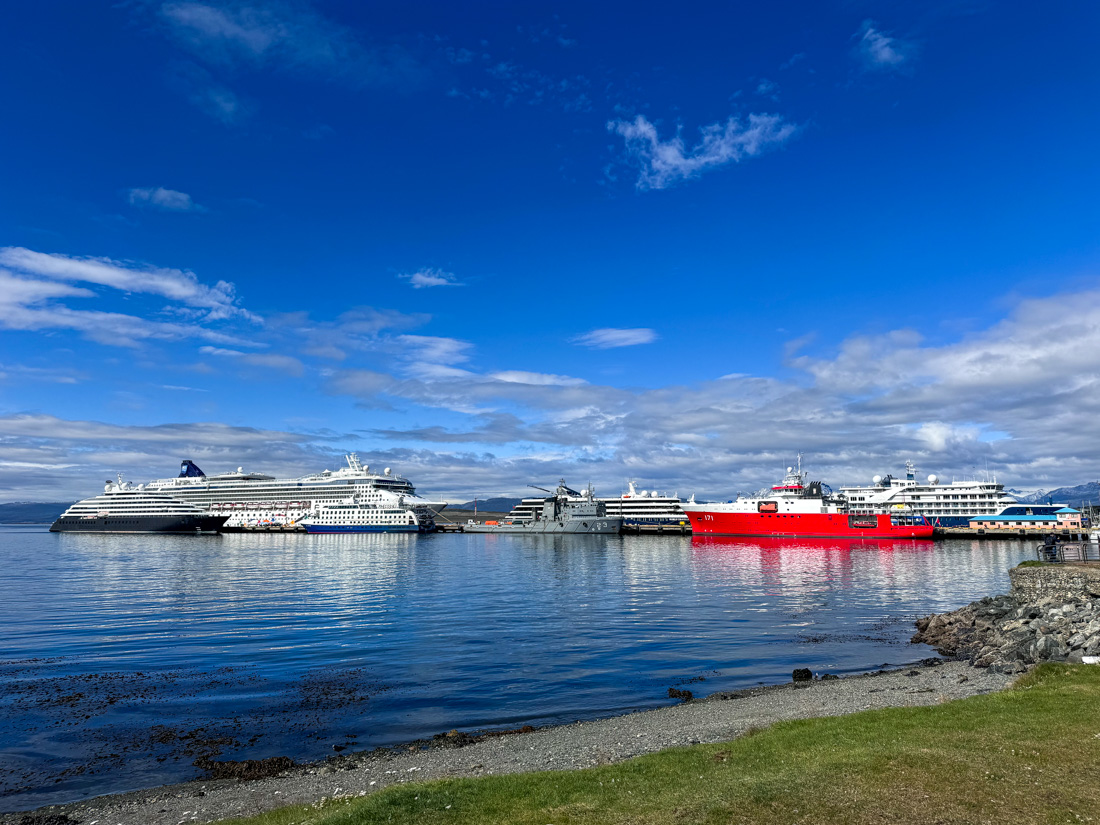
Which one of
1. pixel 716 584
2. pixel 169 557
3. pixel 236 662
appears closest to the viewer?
pixel 236 662

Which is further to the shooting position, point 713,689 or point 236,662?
point 236,662

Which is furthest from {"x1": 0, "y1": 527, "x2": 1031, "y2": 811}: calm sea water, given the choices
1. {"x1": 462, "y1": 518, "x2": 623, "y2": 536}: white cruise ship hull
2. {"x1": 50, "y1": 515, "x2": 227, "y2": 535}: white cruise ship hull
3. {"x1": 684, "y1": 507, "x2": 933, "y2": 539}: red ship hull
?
{"x1": 50, "y1": 515, "x2": 227, "y2": 535}: white cruise ship hull

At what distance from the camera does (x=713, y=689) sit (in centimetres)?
2081

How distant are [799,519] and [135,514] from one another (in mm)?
140932

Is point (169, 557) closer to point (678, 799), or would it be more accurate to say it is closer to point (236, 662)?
point (236, 662)

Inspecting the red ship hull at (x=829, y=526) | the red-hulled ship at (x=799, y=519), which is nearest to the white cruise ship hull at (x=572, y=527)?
the red-hulled ship at (x=799, y=519)

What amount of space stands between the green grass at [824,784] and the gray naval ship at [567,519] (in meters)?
132

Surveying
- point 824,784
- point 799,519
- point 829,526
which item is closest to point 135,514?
point 799,519

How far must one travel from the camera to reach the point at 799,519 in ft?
356

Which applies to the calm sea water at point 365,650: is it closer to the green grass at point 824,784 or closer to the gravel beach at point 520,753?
the gravel beach at point 520,753

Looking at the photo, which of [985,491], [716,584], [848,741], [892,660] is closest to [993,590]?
[716,584]

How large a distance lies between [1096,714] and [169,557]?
8532 centimetres

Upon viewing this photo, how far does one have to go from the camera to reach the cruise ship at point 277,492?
493ft

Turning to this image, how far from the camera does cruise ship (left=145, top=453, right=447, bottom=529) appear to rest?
150 m
